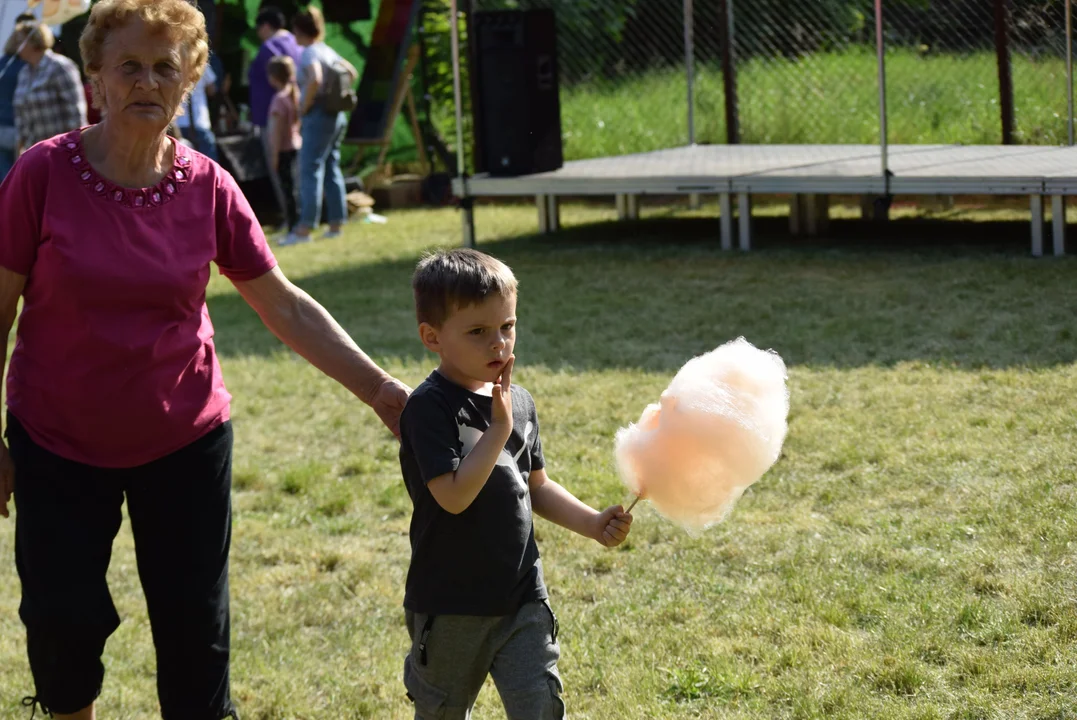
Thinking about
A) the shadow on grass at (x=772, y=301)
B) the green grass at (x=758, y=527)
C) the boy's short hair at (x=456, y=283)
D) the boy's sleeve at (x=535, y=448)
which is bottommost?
the green grass at (x=758, y=527)

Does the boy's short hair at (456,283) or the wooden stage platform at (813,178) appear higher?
the boy's short hair at (456,283)

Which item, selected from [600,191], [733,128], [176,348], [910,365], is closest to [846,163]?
[600,191]

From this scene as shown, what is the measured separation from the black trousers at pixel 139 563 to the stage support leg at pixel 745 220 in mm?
8065

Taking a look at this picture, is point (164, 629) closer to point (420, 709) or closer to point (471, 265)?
point (420, 709)

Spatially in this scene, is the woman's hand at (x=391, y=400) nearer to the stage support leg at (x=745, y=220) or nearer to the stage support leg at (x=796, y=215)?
the stage support leg at (x=745, y=220)

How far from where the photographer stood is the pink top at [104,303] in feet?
9.20

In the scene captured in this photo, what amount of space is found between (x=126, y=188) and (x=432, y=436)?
0.90 m

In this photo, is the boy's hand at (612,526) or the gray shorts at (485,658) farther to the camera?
the boy's hand at (612,526)

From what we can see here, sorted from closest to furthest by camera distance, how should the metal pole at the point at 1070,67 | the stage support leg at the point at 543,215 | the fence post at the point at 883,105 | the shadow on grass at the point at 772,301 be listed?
1. the shadow on grass at the point at 772,301
2. the fence post at the point at 883,105
3. the metal pole at the point at 1070,67
4. the stage support leg at the point at 543,215

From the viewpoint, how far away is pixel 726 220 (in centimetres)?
1082

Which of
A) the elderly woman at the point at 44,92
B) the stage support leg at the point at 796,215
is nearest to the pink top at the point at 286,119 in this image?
the elderly woman at the point at 44,92

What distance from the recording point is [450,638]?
2.73m

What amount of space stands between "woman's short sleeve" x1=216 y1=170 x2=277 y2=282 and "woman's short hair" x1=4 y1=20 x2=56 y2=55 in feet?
27.6

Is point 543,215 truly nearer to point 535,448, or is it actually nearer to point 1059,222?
point 1059,222
